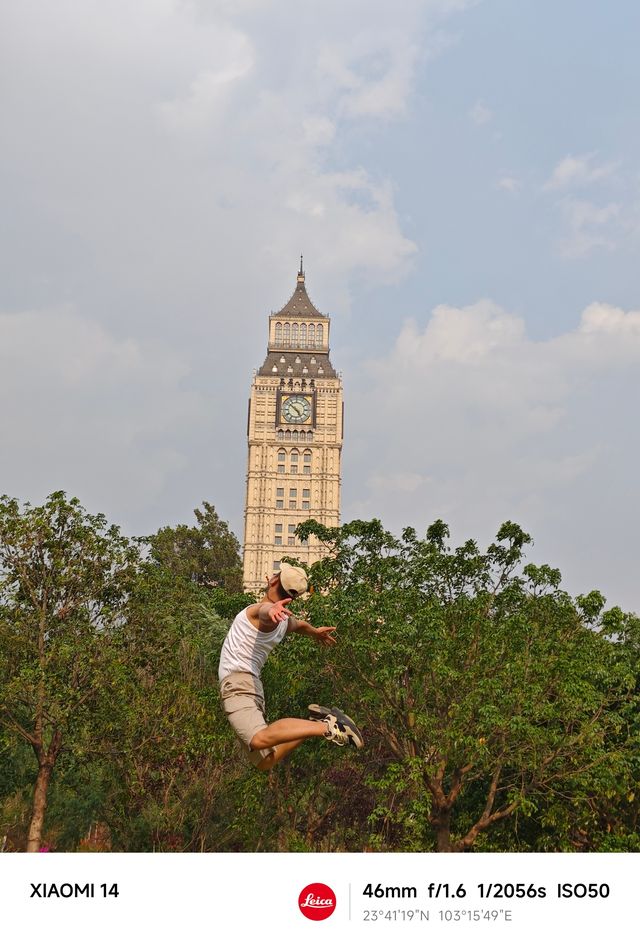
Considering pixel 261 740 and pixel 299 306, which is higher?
pixel 299 306

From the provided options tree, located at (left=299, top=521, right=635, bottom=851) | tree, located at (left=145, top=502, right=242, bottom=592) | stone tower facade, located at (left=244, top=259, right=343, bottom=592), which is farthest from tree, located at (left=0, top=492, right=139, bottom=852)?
stone tower facade, located at (left=244, top=259, right=343, bottom=592)

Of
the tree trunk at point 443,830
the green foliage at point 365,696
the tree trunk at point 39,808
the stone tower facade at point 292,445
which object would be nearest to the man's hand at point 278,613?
the green foliage at point 365,696

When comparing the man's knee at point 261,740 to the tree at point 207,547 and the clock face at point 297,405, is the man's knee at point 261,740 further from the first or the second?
the clock face at point 297,405

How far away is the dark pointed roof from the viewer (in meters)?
128

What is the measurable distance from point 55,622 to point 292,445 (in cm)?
10259

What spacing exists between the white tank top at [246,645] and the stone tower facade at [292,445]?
4238 inches

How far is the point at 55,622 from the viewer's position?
19.3 metres

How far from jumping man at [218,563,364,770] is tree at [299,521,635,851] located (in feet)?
22.9

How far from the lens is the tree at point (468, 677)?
16234mm

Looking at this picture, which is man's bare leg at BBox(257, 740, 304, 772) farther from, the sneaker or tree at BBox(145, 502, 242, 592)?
tree at BBox(145, 502, 242, 592)

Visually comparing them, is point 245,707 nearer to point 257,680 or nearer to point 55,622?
point 257,680
